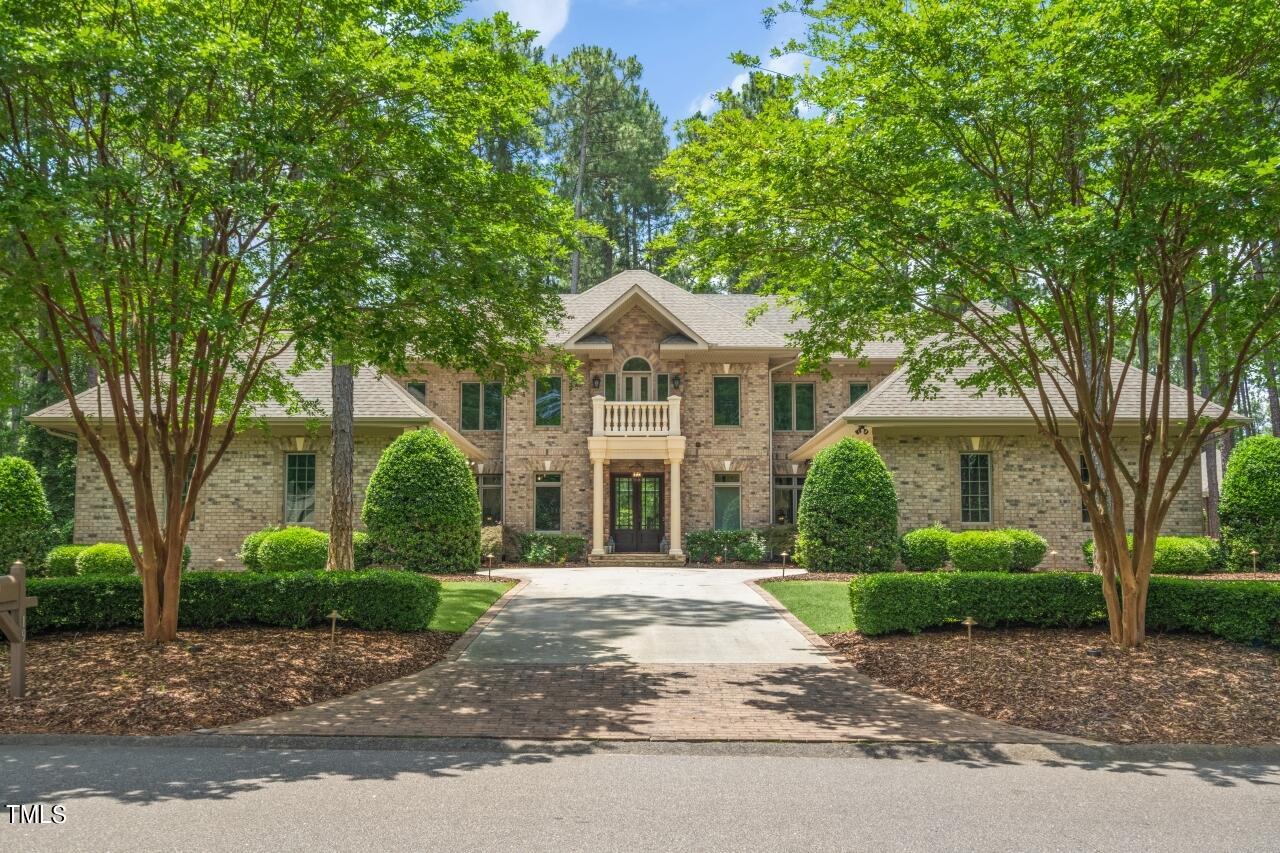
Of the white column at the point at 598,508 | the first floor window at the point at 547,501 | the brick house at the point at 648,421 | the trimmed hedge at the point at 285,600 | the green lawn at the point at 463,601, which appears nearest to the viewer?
the trimmed hedge at the point at 285,600

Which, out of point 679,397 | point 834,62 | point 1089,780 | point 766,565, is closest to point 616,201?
point 679,397

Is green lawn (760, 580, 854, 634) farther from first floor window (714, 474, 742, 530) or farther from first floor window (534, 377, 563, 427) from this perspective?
first floor window (534, 377, 563, 427)

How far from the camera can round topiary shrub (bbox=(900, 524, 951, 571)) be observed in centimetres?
1892

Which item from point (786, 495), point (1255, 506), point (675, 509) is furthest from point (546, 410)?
point (1255, 506)

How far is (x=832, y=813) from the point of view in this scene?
5254 millimetres

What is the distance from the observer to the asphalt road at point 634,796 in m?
4.80

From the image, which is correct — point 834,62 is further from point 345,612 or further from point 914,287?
point 345,612

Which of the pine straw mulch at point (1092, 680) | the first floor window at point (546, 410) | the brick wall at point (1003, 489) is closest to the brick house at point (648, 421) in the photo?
the first floor window at point (546, 410)

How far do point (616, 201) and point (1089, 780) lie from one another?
39.4 meters

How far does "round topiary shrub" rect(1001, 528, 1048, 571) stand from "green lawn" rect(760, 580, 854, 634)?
4.43 meters

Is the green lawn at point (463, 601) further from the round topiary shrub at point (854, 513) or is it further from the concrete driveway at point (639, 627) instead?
the round topiary shrub at point (854, 513)

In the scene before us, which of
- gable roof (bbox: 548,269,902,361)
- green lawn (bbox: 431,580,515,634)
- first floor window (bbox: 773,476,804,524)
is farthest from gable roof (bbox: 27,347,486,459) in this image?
first floor window (bbox: 773,476,804,524)

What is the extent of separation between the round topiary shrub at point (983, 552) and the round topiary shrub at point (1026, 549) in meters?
0.24

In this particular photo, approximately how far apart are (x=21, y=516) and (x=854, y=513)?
16.7 meters
